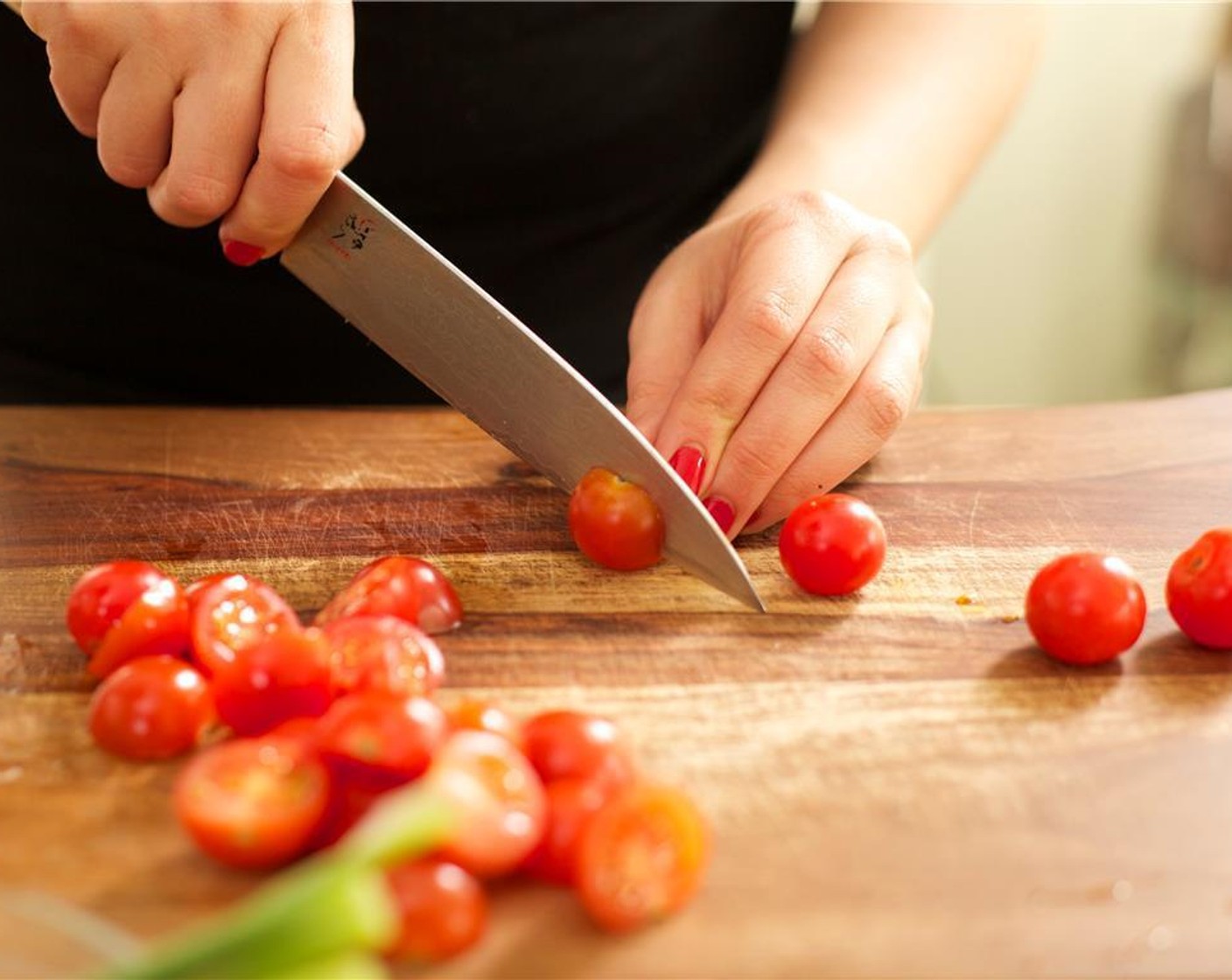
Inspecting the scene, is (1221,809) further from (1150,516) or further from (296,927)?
(296,927)

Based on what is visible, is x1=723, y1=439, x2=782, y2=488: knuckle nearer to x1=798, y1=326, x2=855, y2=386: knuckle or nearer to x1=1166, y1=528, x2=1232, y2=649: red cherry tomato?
x1=798, y1=326, x2=855, y2=386: knuckle

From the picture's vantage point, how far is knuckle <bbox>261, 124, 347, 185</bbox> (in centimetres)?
158

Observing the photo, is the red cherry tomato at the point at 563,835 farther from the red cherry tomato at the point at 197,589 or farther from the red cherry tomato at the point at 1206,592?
the red cherry tomato at the point at 1206,592

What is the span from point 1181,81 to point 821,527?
3160mm

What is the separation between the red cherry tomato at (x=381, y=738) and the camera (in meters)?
1.18

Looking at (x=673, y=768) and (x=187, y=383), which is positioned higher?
(x=673, y=768)

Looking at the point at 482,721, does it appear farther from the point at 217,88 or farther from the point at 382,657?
the point at 217,88

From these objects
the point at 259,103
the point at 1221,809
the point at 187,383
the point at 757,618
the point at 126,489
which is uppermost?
the point at 259,103

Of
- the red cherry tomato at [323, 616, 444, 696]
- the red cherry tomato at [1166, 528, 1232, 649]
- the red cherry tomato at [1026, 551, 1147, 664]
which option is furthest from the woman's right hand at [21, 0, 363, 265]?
the red cherry tomato at [1166, 528, 1232, 649]

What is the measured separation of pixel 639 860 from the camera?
1121 mm

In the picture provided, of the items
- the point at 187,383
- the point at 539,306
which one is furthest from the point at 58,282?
the point at 539,306

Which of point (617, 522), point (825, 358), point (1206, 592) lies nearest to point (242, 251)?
point (617, 522)

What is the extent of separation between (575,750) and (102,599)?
0.55 meters

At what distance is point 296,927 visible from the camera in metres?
0.84
